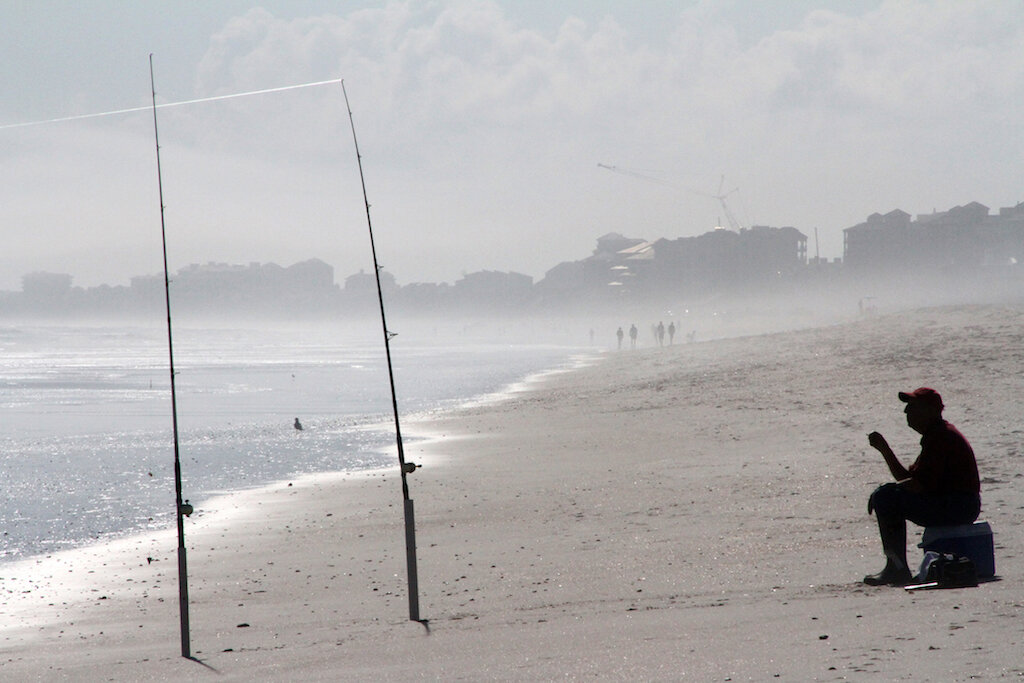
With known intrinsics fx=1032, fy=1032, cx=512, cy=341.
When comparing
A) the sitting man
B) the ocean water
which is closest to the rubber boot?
the sitting man

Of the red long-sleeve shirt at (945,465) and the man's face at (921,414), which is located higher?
the man's face at (921,414)

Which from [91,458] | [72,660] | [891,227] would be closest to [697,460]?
[72,660]

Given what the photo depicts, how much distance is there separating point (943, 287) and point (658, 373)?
5740cm

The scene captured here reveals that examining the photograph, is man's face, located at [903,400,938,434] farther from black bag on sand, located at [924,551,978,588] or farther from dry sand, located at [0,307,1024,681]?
dry sand, located at [0,307,1024,681]

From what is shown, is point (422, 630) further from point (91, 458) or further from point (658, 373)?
point (658, 373)

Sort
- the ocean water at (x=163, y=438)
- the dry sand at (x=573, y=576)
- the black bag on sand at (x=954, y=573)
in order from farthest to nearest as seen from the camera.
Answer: the ocean water at (x=163, y=438) → the black bag on sand at (x=954, y=573) → the dry sand at (x=573, y=576)

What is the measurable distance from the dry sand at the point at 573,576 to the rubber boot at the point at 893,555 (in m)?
0.14

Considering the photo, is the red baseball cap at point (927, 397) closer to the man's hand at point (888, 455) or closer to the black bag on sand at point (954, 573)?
the man's hand at point (888, 455)

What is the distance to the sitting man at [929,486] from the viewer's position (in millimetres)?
5227

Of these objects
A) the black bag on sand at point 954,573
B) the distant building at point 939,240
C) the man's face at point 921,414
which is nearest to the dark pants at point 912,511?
the black bag on sand at point 954,573

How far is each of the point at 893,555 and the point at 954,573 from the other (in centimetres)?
36

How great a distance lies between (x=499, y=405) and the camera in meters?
22.3

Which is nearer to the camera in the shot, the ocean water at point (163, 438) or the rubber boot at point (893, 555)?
the rubber boot at point (893, 555)

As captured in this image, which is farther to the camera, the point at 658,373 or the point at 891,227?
the point at 891,227
